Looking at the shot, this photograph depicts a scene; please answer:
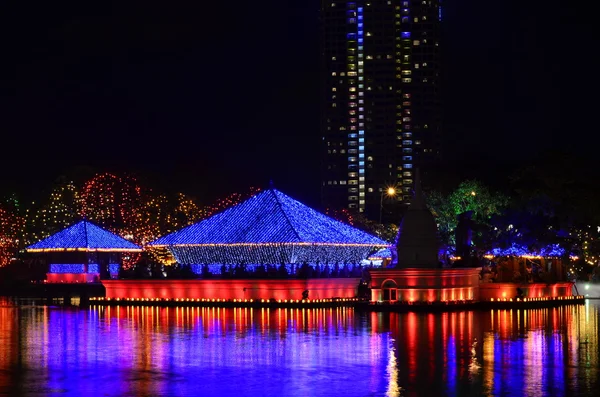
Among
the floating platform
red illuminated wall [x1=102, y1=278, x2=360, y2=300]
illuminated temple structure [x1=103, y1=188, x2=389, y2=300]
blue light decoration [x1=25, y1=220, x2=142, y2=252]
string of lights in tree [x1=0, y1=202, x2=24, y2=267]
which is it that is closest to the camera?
the floating platform

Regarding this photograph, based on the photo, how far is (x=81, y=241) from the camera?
246 feet

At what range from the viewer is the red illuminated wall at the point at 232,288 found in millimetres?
50906

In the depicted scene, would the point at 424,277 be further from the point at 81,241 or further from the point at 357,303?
the point at 81,241

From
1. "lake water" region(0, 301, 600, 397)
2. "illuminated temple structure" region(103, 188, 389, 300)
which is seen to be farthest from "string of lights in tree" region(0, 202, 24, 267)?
"lake water" region(0, 301, 600, 397)

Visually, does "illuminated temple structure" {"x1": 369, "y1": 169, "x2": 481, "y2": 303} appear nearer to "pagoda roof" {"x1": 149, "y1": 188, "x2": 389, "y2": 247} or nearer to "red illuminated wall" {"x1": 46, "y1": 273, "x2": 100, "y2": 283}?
"pagoda roof" {"x1": 149, "y1": 188, "x2": 389, "y2": 247}

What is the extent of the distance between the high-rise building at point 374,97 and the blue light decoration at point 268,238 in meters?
99.3

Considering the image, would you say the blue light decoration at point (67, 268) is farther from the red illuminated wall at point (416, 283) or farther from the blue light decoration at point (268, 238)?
the red illuminated wall at point (416, 283)

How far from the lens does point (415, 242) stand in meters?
48.0

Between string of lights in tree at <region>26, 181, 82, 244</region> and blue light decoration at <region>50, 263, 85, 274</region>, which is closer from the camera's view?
blue light decoration at <region>50, 263, 85, 274</region>

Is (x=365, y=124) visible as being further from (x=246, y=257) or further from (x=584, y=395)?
(x=584, y=395)

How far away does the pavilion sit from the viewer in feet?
180

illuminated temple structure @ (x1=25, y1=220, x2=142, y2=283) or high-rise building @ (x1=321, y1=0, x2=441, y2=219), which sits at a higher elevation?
high-rise building @ (x1=321, y1=0, x2=441, y2=219)

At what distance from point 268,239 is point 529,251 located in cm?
1261

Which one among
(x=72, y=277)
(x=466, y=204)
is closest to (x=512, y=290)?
(x=466, y=204)
